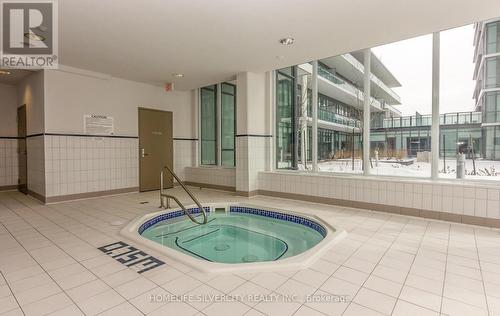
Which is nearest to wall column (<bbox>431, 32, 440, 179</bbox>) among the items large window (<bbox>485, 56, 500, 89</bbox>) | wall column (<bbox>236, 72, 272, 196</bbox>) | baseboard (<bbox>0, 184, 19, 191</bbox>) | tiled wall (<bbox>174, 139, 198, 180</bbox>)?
large window (<bbox>485, 56, 500, 89</bbox>)

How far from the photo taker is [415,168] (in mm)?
4121

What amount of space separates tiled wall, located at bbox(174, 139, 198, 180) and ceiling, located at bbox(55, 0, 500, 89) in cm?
258

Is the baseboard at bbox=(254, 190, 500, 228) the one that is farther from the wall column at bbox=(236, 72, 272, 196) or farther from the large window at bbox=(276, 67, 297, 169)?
the large window at bbox=(276, 67, 297, 169)

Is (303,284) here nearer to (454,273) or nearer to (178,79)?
(454,273)

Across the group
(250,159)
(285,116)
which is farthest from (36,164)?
(285,116)

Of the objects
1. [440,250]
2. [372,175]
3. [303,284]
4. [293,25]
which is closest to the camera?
[303,284]

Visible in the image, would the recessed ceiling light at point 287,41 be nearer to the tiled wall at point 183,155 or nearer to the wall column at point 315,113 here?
the wall column at point 315,113

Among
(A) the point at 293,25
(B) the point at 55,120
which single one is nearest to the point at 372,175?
(A) the point at 293,25

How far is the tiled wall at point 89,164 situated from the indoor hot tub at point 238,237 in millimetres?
2231

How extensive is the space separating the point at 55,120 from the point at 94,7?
2924 millimetres

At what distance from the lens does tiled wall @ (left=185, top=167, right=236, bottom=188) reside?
6023 mm

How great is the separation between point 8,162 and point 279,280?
7.16 metres

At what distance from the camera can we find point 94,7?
275cm

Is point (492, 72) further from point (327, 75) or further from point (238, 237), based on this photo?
point (238, 237)
